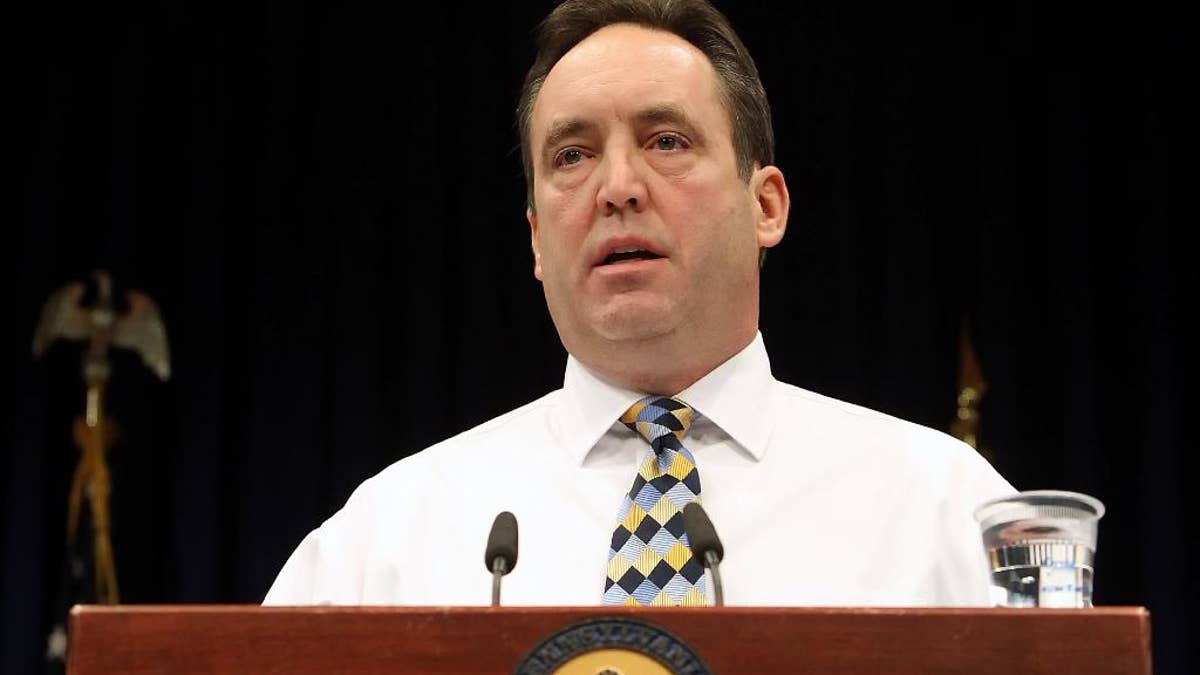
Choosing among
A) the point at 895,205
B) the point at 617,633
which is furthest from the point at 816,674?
the point at 895,205

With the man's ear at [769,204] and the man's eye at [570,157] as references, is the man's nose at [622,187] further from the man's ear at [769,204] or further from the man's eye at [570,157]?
the man's ear at [769,204]

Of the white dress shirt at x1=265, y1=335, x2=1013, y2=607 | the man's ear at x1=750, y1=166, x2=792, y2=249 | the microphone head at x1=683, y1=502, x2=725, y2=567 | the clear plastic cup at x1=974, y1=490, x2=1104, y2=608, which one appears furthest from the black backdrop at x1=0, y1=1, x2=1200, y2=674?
the clear plastic cup at x1=974, y1=490, x2=1104, y2=608

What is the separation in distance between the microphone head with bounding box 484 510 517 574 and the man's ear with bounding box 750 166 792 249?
74cm

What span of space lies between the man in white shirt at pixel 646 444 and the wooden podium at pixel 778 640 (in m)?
0.60

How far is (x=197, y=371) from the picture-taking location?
343 cm

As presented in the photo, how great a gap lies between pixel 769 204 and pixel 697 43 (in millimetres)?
217

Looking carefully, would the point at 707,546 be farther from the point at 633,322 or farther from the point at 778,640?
the point at 633,322

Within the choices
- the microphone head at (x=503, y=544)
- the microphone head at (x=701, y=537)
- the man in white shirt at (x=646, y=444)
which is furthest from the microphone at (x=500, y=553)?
the man in white shirt at (x=646, y=444)

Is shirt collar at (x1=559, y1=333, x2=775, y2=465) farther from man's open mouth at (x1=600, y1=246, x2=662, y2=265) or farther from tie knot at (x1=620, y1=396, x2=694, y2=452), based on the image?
man's open mouth at (x1=600, y1=246, x2=662, y2=265)

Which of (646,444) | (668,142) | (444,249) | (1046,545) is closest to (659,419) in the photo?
(646,444)

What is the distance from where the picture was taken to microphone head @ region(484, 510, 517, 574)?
123 cm

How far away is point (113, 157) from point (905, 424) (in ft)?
7.51

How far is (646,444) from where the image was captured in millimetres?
1727

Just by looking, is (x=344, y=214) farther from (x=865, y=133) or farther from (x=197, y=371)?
(x=865, y=133)
